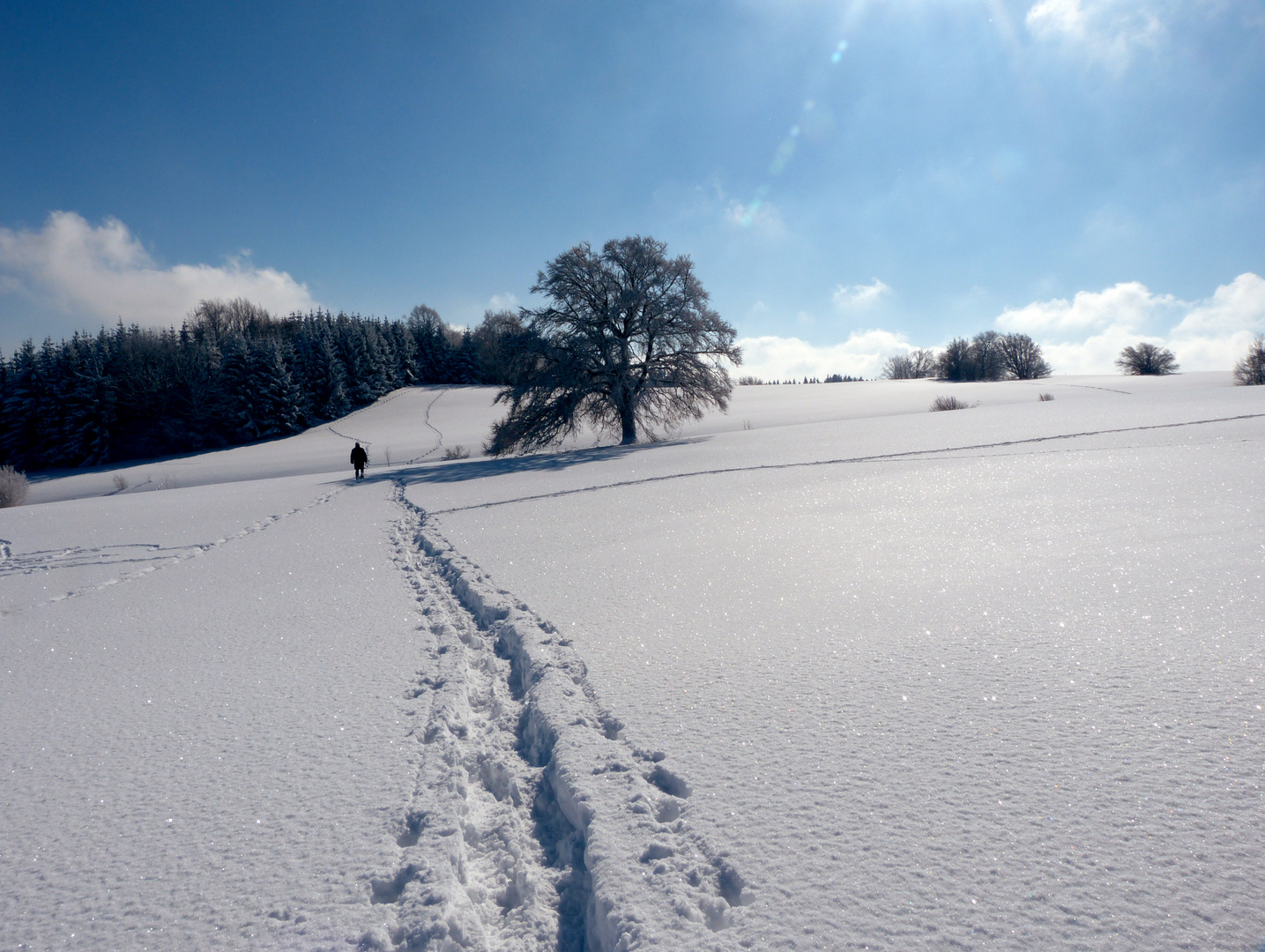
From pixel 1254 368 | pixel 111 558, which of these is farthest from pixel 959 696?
pixel 1254 368

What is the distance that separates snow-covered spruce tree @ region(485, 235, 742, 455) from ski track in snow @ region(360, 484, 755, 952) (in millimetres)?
14972

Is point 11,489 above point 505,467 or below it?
above

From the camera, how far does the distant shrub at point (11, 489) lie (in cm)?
1593

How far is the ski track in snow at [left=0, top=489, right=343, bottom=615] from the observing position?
6.61 metres

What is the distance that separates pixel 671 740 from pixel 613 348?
54.3 feet

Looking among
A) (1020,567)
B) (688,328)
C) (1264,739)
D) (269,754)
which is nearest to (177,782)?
(269,754)

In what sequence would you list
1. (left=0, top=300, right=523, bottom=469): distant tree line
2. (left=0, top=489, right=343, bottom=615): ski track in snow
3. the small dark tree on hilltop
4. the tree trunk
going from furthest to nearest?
the small dark tree on hilltop
(left=0, top=300, right=523, bottom=469): distant tree line
the tree trunk
(left=0, top=489, right=343, bottom=615): ski track in snow

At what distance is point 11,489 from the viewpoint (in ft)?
52.9

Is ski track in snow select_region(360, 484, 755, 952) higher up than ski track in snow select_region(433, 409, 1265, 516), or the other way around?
ski track in snow select_region(433, 409, 1265, 516)

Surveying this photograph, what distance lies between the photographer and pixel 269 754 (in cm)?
270

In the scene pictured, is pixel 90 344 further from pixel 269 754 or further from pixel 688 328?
pixel 269 754

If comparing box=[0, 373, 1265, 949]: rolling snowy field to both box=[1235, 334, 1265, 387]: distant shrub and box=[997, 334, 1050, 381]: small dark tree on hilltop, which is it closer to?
box=[1235, 334, 1265, 387]: distant shrub

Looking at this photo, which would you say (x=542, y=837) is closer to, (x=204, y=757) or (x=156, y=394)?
(x=204, y=757)

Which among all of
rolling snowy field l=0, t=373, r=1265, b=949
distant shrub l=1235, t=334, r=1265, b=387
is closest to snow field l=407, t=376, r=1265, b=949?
rolling snowy field l=0, t=373, r=1265, b=949
